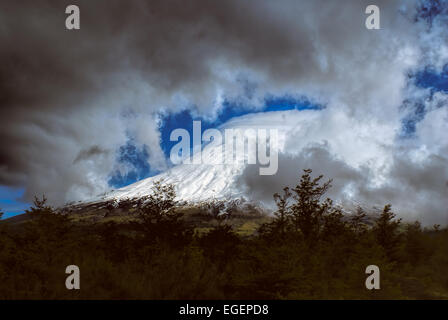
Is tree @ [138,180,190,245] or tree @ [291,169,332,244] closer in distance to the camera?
tree @ [138,180,190,245]

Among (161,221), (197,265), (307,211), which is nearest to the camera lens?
(197,265)

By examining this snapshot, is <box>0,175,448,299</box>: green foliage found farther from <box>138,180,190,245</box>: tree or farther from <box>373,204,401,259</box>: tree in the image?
<box>373,204,401,259</box>: tree

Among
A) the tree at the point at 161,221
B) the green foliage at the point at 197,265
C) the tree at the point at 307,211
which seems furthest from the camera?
the tree at the point at 307,211

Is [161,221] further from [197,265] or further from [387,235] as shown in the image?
[387,235]

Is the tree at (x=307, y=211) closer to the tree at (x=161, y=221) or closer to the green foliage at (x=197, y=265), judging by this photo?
the green foliage at (x=197, y=265)

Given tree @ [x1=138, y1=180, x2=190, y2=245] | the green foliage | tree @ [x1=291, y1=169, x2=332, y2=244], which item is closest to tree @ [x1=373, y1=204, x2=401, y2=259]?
the green foliage

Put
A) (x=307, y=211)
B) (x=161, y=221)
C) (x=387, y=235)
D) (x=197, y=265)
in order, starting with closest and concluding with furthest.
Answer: (x=197, y=265)
(x=161, y=221)
(x=307, y=211)
(x=387, y=235)

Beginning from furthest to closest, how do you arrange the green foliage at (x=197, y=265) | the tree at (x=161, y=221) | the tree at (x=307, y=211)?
the tree at (x=307, y=211) < the tree at (x=161, y=221) < the green foliage at (x=197, y=265)

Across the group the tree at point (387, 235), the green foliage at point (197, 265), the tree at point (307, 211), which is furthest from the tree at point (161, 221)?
the tree at point (387, 235)

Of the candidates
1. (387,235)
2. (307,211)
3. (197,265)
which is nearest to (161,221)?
(197,265)

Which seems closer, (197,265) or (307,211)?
(197,265)
